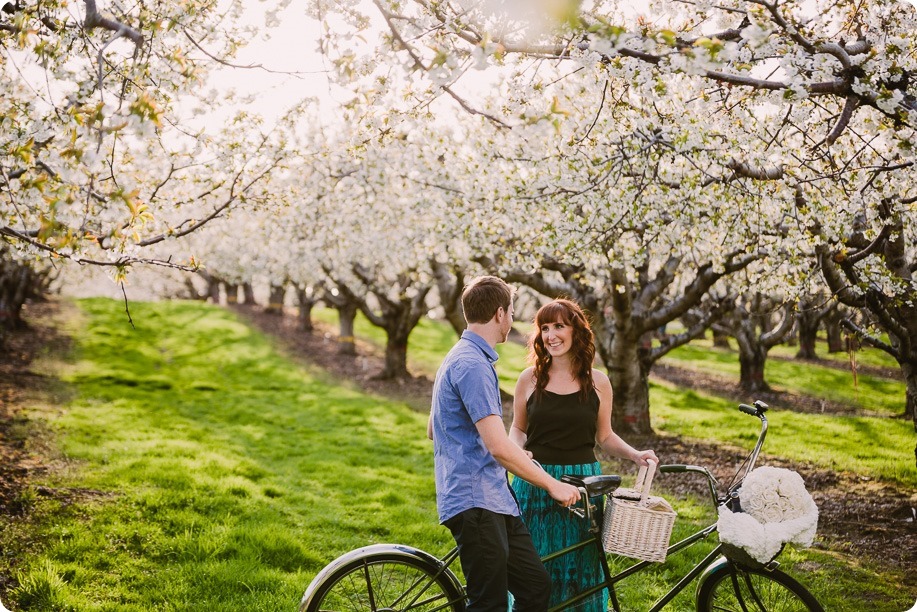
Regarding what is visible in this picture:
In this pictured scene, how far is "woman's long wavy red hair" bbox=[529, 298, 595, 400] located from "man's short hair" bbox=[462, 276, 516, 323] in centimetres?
90

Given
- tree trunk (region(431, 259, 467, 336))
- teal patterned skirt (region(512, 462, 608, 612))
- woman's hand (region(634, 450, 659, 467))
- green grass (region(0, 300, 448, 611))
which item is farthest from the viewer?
tree trunk (region(431, 259, 467, 336))

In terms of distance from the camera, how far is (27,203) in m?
7.36

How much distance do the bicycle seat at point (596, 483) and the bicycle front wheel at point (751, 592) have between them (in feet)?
2.89

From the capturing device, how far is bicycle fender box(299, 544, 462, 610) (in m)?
3.83

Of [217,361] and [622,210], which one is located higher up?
[622,210]

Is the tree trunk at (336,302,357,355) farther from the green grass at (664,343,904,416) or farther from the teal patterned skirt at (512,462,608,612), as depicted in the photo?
the teal patterned skirt at (512,462,608,612)

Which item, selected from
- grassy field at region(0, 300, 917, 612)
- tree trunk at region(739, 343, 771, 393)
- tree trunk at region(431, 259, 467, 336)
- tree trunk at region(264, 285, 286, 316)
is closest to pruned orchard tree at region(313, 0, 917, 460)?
grassy field at region(0, 300, 917, 612)

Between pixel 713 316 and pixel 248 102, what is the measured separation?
943cm

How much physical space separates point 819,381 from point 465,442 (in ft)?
75.6

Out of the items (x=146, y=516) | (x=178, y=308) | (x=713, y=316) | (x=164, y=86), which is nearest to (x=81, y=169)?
(x=164, y=86)

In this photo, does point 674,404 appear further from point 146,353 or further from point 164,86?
point 146,353

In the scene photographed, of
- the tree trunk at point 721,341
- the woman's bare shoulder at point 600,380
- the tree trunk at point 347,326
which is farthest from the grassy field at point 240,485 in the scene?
the tree trunk at point 721,341

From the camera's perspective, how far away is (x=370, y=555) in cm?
390

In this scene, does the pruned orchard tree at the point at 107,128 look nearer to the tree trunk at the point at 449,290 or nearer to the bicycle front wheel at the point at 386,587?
the bicycle front wheel at the point at 386,587
